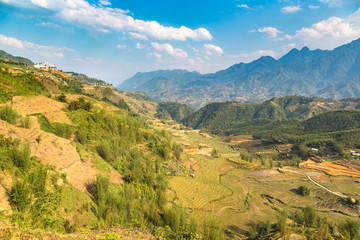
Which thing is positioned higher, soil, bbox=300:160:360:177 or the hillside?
the hillside

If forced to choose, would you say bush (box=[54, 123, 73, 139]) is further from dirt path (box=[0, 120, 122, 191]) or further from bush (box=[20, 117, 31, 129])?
dirt path (box=[0, 120, 122, 191])

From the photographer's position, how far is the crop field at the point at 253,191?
92.9ft

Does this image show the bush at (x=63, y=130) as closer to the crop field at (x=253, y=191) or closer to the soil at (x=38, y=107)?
the soil at (x=38, y=107)

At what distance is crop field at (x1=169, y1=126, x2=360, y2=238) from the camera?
28.3m

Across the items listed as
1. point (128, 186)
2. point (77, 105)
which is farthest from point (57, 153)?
point (77, 105)

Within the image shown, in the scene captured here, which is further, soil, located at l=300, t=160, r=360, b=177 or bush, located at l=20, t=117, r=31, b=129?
soil, located at l=300, t=160, r=360, b=177

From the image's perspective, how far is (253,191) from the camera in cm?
3856

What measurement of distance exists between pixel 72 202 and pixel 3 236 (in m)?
7.30

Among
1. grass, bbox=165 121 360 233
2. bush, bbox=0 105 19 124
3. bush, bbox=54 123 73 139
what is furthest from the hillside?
grass, bbox=165 121 360 233

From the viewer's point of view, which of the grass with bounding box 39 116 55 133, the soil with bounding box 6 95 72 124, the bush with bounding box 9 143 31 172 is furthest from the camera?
the soil with bounding box 6 95 72 124

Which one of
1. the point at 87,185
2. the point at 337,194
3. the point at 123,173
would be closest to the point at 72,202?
the point at 87,185

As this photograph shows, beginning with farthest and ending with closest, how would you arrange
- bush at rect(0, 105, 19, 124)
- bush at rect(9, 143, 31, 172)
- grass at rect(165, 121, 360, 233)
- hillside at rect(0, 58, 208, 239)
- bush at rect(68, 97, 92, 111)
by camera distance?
bush at rect(68, 97, 92, 111), grass at rect(165, 121, 360, 233), bush at rect(0, 105, 19, 124), bush at rect(9, 143, 31, 172), hillside at rect(0, 58, 208, 239)

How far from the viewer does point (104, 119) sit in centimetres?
3181

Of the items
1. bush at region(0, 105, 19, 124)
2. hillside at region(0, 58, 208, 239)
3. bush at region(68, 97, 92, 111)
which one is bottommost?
hillside at region(0, 58, 208, 239)
